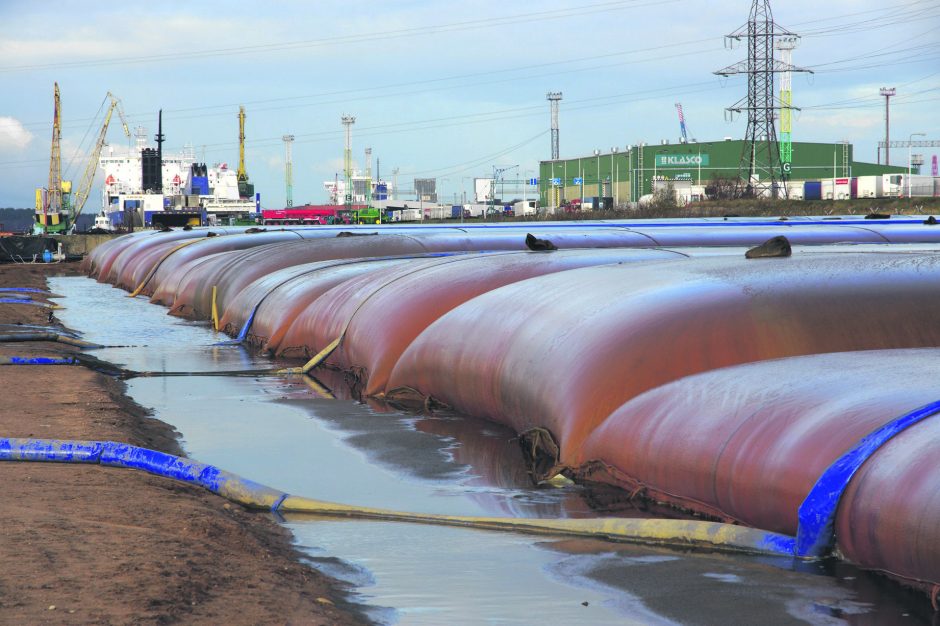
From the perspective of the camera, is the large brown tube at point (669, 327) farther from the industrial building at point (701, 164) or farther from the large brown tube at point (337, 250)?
the industrial building at point (701, 164)

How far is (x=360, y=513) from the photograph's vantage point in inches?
253

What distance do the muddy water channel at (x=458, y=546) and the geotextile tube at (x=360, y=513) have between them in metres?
0.09

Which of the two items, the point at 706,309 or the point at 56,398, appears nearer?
the point at 706,309

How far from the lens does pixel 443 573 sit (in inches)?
208

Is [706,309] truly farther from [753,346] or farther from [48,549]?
[48,549]

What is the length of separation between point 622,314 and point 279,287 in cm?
910

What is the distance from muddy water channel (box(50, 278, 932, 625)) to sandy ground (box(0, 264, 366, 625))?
31 cm

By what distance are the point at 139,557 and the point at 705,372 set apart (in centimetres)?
361

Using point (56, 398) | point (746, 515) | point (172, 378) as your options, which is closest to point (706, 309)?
point (746, 515)

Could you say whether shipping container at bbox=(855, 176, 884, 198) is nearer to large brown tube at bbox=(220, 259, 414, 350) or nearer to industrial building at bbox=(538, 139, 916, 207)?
industrial building at bbox=(538, 139, 916, 207)

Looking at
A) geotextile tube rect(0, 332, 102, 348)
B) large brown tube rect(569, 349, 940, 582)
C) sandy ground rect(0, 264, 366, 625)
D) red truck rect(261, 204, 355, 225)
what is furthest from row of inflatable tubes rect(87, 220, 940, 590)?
red truck rect(261, 204, 355, 225)

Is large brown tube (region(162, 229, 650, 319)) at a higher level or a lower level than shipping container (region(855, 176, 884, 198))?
lower

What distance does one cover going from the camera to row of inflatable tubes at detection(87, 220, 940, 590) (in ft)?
16.6

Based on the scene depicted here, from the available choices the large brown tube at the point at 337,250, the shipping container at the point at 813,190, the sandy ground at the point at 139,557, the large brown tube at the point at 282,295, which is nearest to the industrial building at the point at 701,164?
the shipping container at the point at 813,190
